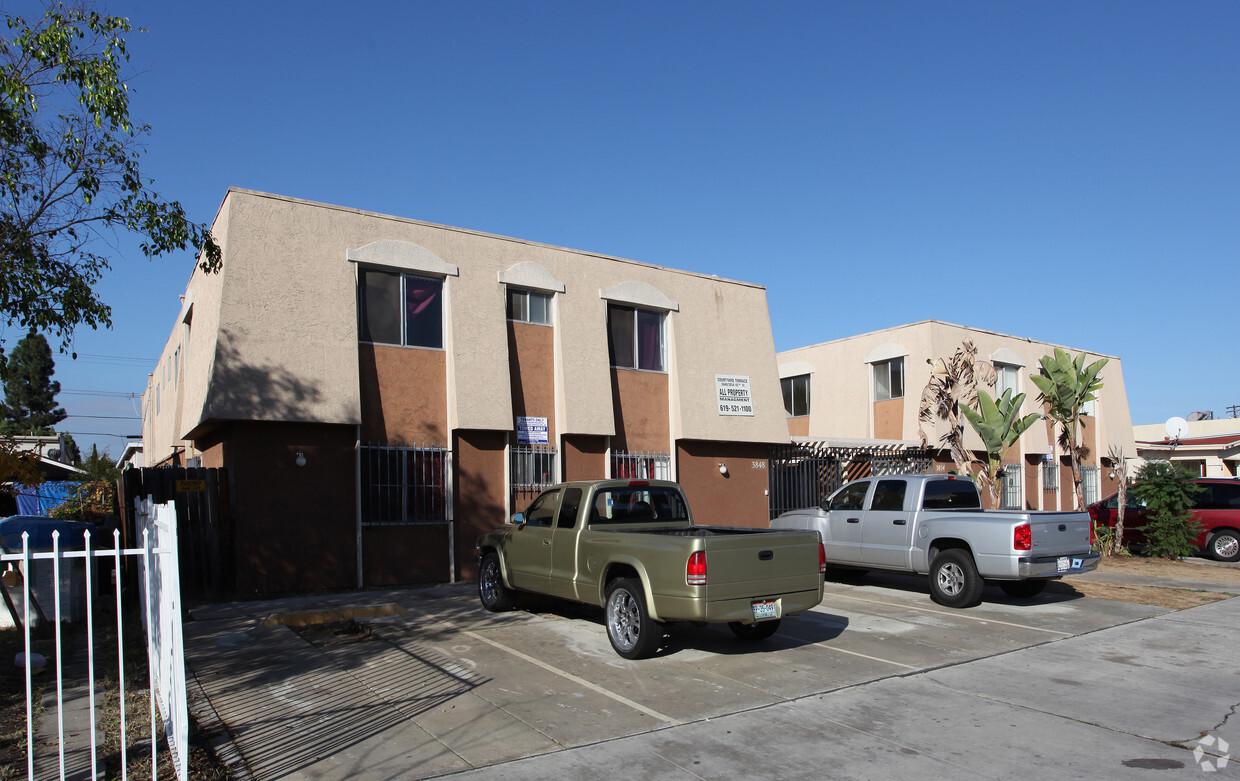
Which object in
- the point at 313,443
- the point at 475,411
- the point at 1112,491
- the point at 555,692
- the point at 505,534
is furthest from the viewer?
the point at 1112,491

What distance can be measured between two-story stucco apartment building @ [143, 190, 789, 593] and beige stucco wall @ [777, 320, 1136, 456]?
7.78 meters

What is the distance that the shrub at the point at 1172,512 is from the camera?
18.3 metres

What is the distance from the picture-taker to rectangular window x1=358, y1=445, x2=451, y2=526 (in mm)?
14125

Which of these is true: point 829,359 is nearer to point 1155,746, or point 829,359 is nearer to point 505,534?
point 505,534

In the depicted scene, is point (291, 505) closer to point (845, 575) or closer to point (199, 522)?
point (199, 522)

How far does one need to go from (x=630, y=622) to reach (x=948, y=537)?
566 centimetres

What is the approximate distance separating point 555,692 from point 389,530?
7.57 m

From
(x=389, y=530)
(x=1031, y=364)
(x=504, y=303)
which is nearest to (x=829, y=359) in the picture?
(x=1031, y=364)

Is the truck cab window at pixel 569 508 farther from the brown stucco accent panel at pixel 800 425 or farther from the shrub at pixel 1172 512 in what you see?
the brown stucco accent panel at pixel 800 425

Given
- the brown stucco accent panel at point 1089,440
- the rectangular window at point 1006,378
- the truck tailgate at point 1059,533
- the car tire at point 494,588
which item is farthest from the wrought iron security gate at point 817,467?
the brown stucco accent panel at point 1089,440

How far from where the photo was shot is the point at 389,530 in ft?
46.6

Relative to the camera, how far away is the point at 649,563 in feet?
27.5

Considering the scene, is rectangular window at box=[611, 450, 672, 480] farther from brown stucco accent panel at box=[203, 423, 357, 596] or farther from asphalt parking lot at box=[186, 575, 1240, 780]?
asphalt parking lot at box=[186, 575, 1240, 780]

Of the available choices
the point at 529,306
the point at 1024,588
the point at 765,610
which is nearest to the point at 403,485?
the point at 529,306
